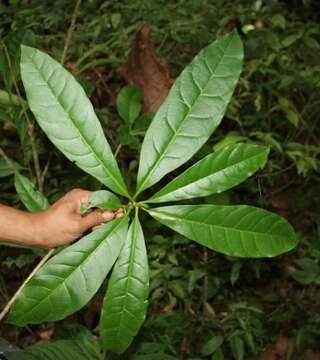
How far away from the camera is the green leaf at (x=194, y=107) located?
73cm

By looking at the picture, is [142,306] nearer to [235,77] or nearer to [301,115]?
[235,77]

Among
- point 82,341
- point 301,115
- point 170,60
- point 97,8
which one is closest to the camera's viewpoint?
point 82,341

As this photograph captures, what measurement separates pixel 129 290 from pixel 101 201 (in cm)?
16

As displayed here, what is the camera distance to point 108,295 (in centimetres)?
73

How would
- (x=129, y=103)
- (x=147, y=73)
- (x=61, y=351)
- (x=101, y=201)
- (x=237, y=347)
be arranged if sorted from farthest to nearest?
1. (x=147, y=73)
2. (x=237, y=347)
3. (x=129, y=103)
4. (x=61, y=351)
5. (x=101, y=201)

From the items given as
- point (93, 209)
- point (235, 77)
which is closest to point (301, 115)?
point (235, 77)

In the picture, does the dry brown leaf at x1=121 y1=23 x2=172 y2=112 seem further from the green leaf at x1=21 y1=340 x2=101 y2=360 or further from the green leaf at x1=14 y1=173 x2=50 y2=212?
the green leaf at x1=21 y1=340 x2=101 y2=360

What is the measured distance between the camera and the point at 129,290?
2.41 feet

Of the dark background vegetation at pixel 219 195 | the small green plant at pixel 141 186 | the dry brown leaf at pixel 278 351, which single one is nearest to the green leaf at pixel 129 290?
the small green plant at pixel 141 186

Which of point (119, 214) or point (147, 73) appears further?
point (147, 73)

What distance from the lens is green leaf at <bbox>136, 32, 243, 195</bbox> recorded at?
2.39 ft

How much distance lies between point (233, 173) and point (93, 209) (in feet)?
0.77

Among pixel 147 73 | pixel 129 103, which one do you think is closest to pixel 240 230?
pixel 129 103

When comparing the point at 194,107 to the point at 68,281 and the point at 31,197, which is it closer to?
the point at 68,281
